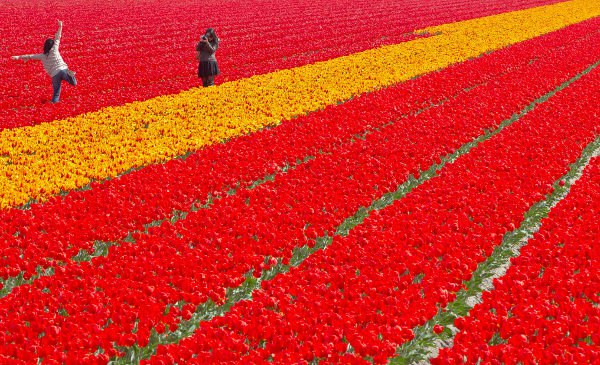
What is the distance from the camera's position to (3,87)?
64.3 ft

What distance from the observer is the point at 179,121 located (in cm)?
1548

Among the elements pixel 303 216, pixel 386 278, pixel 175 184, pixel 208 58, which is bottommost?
pixel 386 278

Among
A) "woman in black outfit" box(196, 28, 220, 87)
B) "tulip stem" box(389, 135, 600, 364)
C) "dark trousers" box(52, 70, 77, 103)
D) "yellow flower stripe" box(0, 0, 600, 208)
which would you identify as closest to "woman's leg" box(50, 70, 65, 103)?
"dark trousers" box(52, 70, 77, 103)

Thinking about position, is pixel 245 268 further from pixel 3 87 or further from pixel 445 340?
pixel 3 87

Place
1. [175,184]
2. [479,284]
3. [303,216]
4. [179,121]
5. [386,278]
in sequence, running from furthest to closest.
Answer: [179,121] < [175,184] < [303,216] < [479,284] < [386,278]

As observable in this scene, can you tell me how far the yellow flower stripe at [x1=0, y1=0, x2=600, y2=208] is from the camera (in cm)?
1145

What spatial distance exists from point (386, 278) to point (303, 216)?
2441 millimetres

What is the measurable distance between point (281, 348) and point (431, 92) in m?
14.2

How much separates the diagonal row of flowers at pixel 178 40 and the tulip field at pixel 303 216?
258 mm

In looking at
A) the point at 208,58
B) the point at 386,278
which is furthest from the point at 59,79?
the point at 386,278

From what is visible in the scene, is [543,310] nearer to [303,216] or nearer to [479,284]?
[479,284]

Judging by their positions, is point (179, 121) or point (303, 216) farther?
point (179, 121)

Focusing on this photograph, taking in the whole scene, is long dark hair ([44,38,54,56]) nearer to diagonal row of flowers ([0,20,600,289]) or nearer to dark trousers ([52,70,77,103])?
dark trousers ([52,70,77,103])

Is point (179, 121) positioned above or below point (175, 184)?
above
